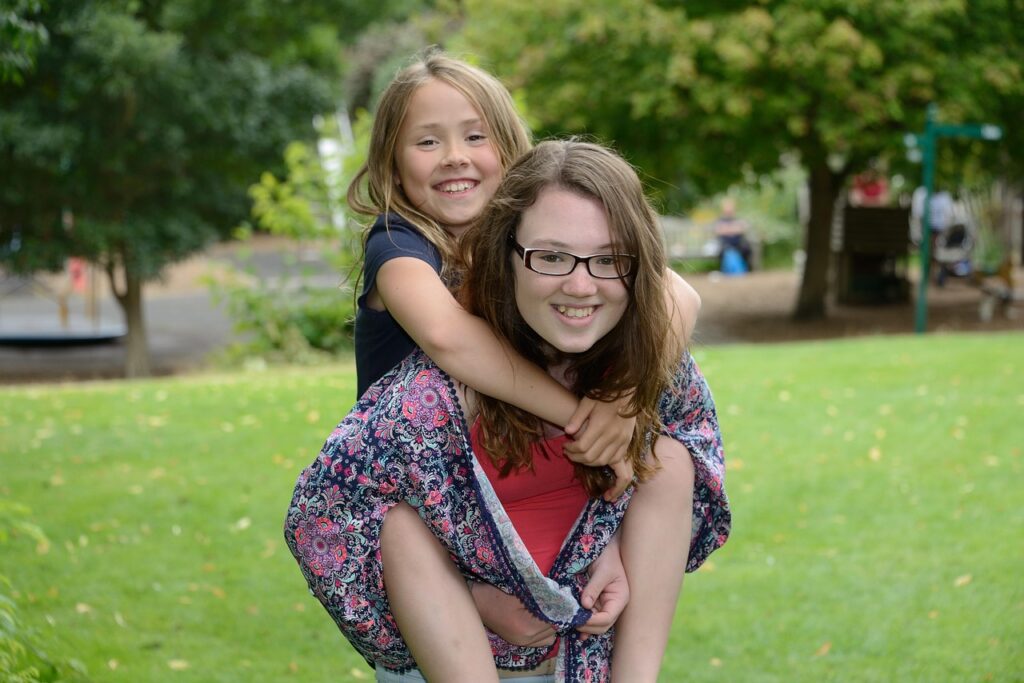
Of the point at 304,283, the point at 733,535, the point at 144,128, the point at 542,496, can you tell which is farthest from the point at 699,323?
the point at 542,496

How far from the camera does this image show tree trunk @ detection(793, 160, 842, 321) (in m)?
16.5

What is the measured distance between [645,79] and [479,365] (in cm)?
1227

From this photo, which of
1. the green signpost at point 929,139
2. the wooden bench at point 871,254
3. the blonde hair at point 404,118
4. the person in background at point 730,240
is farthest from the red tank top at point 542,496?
the person in background at point 730,240

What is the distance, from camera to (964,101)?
13734mm

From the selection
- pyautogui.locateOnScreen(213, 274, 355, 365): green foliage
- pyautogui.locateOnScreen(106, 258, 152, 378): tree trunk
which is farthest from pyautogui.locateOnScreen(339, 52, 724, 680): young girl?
pyautogui.locateOnScreen(106, 258, 152, 378): tree trunk

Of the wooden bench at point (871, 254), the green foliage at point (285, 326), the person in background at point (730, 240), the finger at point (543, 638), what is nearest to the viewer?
the finger at point (543, 638)

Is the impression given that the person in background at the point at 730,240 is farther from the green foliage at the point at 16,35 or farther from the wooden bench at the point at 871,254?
the green foliage at the point at 16,35

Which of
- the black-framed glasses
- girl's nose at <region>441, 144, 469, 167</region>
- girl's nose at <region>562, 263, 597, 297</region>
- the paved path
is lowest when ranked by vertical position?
the paved path

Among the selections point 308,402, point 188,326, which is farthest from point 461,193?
point 188,326

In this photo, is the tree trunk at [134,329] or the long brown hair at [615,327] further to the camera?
the tree trunk at [134,329]

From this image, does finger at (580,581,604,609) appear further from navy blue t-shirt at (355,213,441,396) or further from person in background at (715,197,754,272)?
person in background at (715,197,754,272)

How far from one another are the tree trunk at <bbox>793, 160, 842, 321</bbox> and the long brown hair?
1479cm

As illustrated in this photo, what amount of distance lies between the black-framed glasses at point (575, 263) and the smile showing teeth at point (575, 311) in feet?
0.21

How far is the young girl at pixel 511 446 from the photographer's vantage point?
2172 mm
